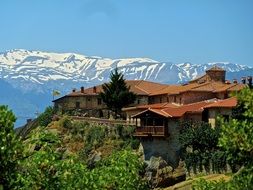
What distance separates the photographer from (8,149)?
66.0 ft

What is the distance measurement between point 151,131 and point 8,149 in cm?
5223

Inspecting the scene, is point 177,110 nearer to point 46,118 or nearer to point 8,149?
point 46,118

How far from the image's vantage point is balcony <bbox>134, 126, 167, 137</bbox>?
71.0 metres

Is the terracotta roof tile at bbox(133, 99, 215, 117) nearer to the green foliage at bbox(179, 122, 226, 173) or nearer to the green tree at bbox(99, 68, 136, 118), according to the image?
the green foliage at bbox(179, 122, 226, 173)

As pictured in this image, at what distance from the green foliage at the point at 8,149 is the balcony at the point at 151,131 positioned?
5088 centimetres

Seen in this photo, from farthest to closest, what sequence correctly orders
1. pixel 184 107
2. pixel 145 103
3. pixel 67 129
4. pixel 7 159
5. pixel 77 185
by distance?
1. pixel 145 103
2. pixel 67 129
3. pixel 184 107
4. pixel 77 185
5. pixel 7 159

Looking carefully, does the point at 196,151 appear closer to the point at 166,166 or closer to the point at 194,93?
Answer: the point at 166,166

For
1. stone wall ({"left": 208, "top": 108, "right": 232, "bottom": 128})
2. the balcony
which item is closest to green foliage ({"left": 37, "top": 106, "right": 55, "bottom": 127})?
the balcony

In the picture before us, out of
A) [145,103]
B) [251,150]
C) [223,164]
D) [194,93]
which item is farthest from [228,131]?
[145,103]

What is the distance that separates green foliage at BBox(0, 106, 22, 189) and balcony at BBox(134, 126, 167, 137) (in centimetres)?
5088

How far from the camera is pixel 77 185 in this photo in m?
27.5

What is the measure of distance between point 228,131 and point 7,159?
24.1ft

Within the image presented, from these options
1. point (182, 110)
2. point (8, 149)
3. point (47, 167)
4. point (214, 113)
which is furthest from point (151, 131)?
point (8, 149)

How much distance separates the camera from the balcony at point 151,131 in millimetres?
71000
